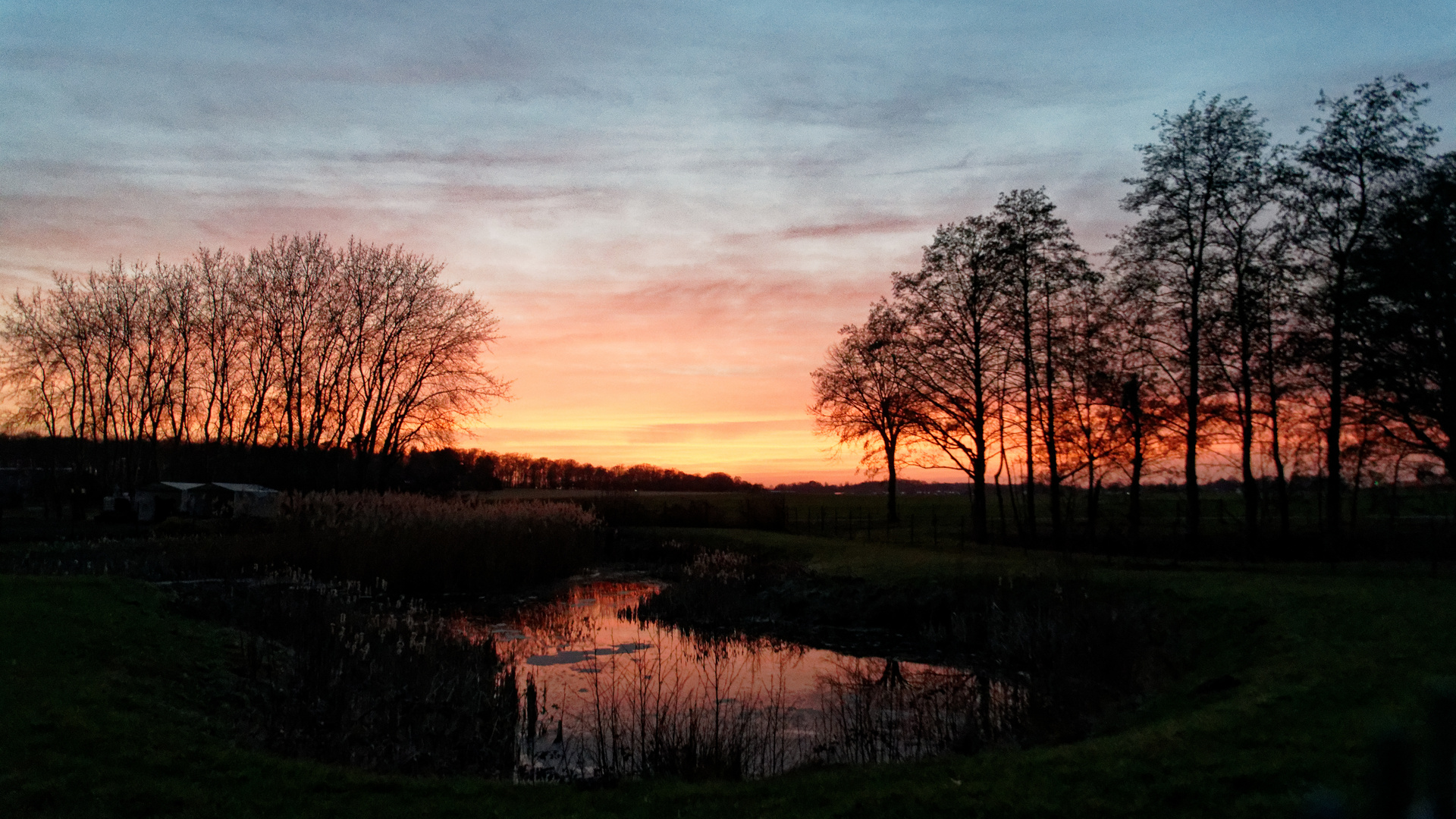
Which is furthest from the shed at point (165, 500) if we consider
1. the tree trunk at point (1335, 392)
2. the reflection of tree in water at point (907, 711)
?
the tree trunk at point (1335, 392)

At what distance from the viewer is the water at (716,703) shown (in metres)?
9.28

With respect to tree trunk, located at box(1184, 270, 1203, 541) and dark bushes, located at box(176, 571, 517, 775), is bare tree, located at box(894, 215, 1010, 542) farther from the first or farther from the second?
dark bushes, located at box(176, 571, 517, 775)

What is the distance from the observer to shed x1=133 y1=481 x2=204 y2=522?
37.9m

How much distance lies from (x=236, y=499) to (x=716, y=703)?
33.3 metres

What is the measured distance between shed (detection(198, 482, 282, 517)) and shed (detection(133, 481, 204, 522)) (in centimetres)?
52

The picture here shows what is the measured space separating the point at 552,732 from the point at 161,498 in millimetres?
36989

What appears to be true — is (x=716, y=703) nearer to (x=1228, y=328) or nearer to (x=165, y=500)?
(x=1228, y=328)

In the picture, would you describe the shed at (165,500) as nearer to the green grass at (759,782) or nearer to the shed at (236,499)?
the shed at (236,499)

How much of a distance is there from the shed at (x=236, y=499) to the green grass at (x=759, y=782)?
23.2 metres

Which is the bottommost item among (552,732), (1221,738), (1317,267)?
(552,732)

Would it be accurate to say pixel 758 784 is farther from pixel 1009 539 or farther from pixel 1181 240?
pixel 1009 539

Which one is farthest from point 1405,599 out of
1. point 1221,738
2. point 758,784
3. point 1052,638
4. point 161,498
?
point 161,498

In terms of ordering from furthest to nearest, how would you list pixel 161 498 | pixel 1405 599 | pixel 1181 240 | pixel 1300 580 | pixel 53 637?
pixel 161 498
pixel 1181 240
pixel 1300 580
pixel 1405 599
pixel 53 637

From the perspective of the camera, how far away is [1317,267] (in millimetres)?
23984
